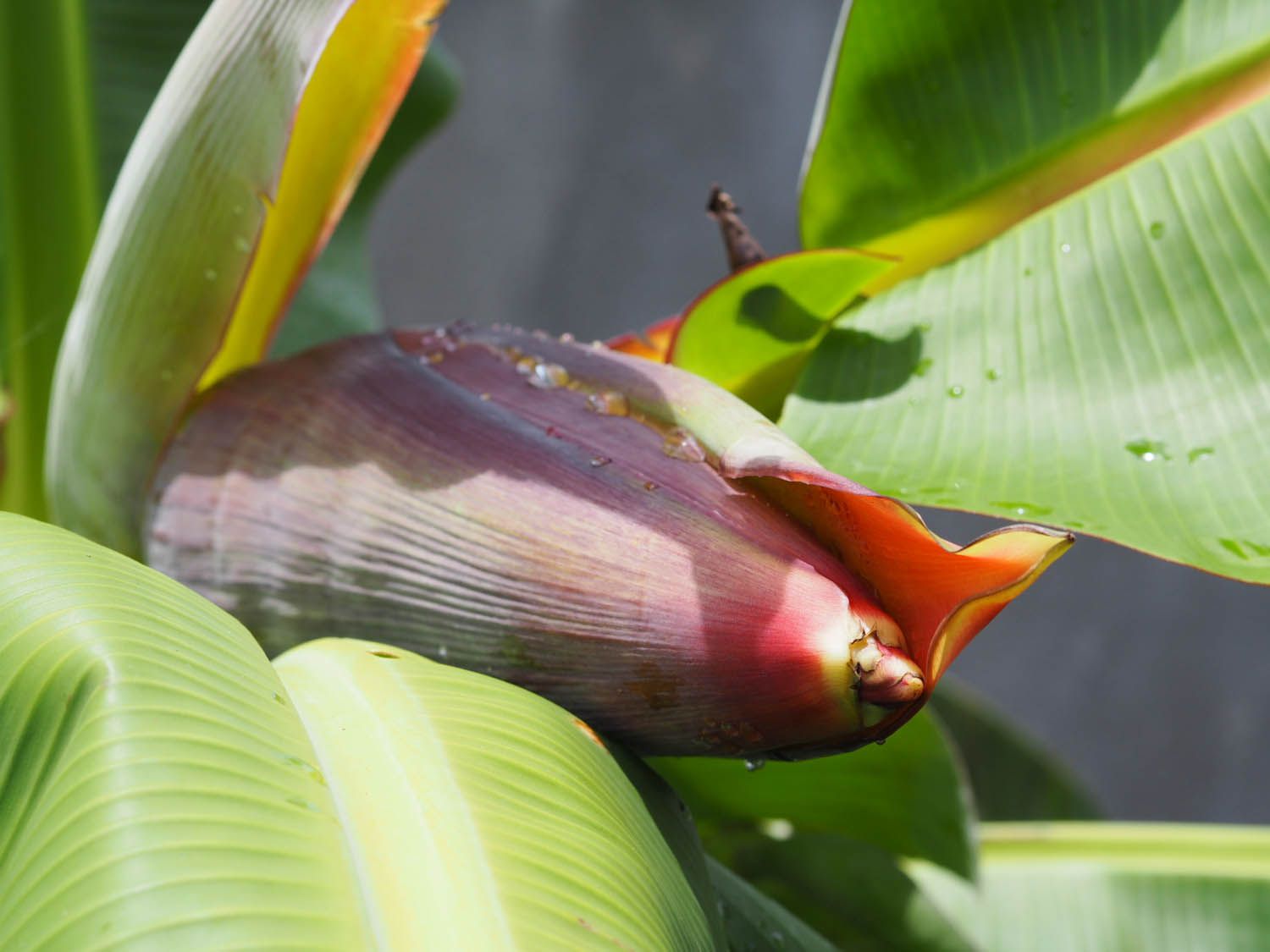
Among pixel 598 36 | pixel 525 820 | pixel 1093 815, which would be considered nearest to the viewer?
pixel 525 820

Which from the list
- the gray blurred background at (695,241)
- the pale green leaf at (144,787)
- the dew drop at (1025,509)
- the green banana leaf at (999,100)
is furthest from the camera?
the gray blurred background at (695,241)

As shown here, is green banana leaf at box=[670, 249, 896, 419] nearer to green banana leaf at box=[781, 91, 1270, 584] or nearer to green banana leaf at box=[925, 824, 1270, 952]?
green banana leaf at box=[781, 91, 1270, 584]

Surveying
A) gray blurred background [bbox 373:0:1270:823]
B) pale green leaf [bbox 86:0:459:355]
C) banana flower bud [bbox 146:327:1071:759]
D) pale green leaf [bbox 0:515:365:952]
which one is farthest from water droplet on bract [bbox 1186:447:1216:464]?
gray blurred background [bbox 373:0:1270:823]

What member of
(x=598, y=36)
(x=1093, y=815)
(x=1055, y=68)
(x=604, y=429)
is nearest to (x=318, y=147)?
(x=604, y=429)

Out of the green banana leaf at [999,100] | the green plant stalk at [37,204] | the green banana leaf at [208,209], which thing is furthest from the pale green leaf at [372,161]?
the green banana leaf at [999,100]

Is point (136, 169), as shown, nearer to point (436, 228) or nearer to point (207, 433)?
point (207, 433)

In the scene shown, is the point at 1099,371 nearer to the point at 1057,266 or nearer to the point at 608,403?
the point at 1057,266

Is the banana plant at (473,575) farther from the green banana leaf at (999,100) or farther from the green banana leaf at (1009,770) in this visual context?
the green banana leaf at (1009,770)
